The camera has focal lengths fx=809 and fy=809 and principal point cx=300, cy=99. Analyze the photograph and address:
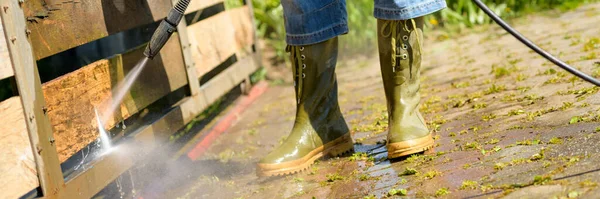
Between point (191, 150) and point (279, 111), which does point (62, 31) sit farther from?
point (279, 111)

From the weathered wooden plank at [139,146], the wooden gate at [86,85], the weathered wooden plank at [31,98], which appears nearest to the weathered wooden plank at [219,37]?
the wooden gate at [86,85]

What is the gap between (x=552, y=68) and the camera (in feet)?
11.6

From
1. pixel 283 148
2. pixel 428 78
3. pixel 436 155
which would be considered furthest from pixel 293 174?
pixel 428 78

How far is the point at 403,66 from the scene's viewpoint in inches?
105

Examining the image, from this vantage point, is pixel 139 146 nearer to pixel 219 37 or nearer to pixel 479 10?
pixel 219 37

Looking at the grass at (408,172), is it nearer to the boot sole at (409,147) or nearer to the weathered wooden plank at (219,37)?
the boot sole at (409,147)

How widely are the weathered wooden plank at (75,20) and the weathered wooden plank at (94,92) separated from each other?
101mm

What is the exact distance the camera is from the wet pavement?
218 centimetres

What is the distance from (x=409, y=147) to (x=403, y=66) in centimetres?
27

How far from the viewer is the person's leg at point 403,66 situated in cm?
258

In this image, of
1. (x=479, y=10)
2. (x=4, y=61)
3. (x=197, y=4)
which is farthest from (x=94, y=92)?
(x=479, y=10)

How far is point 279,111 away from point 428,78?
2.61 feet

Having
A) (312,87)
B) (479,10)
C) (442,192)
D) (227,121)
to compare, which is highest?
(312,87)

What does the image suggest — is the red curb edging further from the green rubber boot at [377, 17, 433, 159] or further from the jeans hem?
the green rubber boot at [377, 17, 433, 159]
